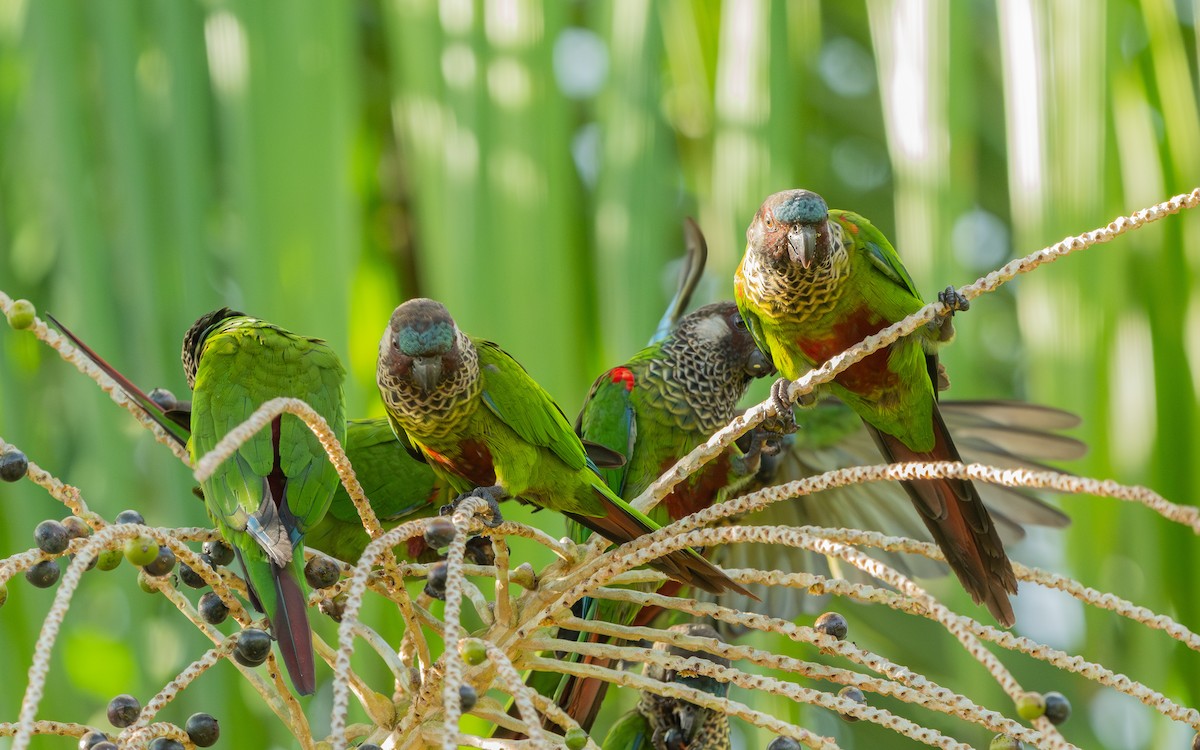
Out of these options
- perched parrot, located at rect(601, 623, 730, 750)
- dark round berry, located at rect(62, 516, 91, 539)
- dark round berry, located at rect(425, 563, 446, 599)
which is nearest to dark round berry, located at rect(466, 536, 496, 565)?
perched parrot, located at rect(601, 623, 730, 750)

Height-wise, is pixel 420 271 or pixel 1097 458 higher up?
pixel 420 271

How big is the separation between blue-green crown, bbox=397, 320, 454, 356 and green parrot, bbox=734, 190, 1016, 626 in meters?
0.69

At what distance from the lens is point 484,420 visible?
8.79ft

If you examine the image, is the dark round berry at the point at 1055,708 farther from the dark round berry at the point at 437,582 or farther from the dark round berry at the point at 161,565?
the dark round berry at the point at 161,565

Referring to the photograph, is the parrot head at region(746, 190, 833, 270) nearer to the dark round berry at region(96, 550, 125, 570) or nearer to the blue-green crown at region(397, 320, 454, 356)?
the blue-green crown at region(397, 320, 454, 356)

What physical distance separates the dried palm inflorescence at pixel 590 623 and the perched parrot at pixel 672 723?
1.19m

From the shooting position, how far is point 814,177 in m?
5.48

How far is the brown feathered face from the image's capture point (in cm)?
358

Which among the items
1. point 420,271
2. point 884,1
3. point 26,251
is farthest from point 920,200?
point 26,251

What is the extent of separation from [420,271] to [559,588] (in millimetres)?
2198

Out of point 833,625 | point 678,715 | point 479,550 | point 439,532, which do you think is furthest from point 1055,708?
point 678,715

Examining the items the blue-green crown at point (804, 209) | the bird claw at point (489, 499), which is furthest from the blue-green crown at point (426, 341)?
the blue-green crown at point (804, 209)

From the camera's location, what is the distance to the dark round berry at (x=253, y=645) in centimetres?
173

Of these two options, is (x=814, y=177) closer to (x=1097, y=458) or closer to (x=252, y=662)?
(x=1097, y=458)
